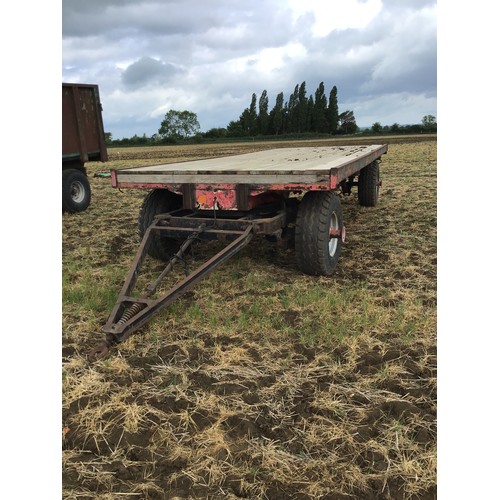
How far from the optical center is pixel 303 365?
9.11 feet

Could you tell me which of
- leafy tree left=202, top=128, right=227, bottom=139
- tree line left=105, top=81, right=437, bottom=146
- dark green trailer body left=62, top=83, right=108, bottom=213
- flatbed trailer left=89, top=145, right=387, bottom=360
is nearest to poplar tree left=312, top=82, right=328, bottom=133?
tree line left=105, top=81, right=437, bottom=146

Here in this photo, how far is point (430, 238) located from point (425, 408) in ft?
12.0

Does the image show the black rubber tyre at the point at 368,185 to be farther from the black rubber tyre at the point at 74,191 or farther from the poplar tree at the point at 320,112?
the poplar tree at the point at 320,112

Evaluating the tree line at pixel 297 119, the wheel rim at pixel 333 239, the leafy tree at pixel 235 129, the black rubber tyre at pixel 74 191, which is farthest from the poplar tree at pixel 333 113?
the wheel rim at pixel 333 239

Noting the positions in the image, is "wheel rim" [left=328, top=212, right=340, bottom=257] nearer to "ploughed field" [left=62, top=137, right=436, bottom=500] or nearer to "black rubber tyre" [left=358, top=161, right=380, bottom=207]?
"ploughed field" [left=62, top=137, right=436, bottom=500]

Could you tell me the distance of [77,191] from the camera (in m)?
8.38

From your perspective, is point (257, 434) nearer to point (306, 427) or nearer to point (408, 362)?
point (306, 427)

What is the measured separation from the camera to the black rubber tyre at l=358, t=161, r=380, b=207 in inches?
303

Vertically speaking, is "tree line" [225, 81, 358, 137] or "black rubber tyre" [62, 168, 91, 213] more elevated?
"tree line" [225, 81, 358, 137]

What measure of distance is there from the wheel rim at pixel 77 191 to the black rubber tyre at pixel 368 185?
17.1ft

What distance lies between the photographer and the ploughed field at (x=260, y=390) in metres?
1.93

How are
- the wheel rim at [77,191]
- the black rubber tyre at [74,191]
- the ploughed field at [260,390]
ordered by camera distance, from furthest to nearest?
the wheel rim at [77,191]
the black rubber tyre at [74,191]
the ploughed field at [260,390]

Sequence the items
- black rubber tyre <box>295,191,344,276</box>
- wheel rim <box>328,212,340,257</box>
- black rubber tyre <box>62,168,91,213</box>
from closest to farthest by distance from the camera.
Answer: black rubber tyre <box>295,191,344,276</box>
wheel rim <box>328,212,340,257</box>
black rubber tyre <box>62,168,91,213</box>

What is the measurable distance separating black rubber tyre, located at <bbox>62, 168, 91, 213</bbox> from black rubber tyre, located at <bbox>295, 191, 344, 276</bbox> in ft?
17.3
